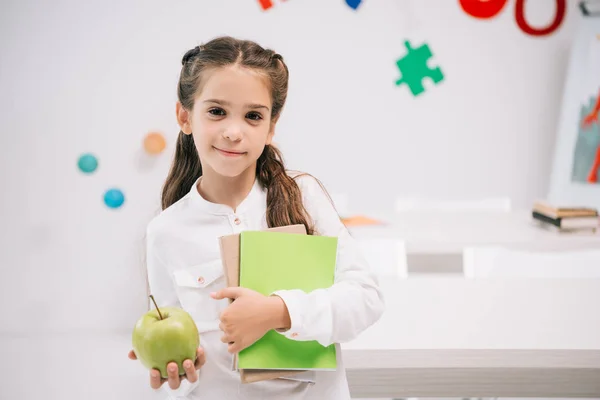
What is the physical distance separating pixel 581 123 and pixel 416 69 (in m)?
1.04

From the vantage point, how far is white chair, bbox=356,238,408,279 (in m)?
2.06

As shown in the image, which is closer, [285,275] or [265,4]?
[285,275]

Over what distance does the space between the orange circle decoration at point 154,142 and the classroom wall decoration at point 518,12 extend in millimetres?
2002

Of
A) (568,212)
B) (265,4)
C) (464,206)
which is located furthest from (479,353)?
(265,4)

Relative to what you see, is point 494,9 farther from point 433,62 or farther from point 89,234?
point 89,234

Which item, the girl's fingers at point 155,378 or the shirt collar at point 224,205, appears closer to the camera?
the girl's fingers at point 155,378

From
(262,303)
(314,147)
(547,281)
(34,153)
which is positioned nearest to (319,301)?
(262,303)

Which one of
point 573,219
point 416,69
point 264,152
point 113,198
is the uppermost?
point 416,69

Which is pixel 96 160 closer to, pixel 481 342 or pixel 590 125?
pixel 481 342

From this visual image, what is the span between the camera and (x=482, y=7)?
3.56 m

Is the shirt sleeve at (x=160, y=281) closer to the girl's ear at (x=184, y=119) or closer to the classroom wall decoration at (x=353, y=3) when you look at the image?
the girl's ear at (x=184, y=119)

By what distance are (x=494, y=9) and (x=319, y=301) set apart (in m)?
3.24

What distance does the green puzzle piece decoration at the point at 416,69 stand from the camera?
11.8ft

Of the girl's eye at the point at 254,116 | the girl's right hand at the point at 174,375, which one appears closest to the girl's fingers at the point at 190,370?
the girl's right hand at the point at 174,375
